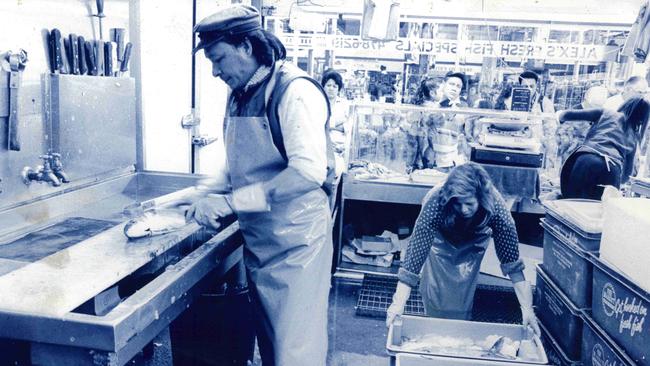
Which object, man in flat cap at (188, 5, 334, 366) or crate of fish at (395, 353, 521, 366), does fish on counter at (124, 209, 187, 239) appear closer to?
man in flat cap at (188, 5, 334, 366)

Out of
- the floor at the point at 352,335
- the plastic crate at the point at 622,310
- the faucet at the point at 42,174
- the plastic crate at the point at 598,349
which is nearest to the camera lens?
the plastic crate at the point at 622,310

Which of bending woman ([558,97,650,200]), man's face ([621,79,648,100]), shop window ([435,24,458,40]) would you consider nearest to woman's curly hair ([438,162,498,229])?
bending woman ([558,97,650,200])

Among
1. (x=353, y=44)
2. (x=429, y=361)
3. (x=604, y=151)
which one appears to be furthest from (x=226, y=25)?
(x=353, y=44)

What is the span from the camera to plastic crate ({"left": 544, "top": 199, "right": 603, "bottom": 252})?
208cm

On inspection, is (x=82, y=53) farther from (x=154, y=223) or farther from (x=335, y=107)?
(x=335, y=107)

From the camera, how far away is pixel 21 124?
96.9 inches

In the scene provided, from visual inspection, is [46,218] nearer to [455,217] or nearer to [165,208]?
[165,208]

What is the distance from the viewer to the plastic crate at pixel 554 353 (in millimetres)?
2195

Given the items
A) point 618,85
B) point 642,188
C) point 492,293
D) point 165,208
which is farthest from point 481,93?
point 165,208

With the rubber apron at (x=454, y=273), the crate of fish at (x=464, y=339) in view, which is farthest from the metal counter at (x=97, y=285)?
the rubber apron at (x=454, y=273)

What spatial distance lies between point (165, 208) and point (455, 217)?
1.39m

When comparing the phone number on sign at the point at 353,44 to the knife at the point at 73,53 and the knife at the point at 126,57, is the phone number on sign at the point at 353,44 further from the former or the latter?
the knife at the point at 73,53

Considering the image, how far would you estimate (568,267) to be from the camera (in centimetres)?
226

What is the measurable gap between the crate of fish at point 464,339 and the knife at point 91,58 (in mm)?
2055
